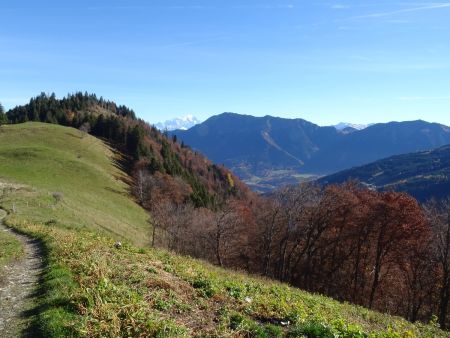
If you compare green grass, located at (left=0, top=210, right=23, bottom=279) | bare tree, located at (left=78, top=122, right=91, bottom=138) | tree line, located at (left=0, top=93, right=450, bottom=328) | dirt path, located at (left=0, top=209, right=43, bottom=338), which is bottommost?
tree line, located at (left=0, top=93, right=450, bottom=328)

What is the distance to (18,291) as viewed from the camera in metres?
13.7

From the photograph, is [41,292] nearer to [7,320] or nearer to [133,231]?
[7,320]

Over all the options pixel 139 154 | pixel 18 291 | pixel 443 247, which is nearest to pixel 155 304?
pixel 18 291

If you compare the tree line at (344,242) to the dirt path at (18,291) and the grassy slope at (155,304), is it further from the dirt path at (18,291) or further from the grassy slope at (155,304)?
the dirt path at (18,291)

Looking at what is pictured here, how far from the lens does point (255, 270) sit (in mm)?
63219

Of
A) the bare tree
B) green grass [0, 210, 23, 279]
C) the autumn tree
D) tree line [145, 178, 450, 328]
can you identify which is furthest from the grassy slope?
the bare tree

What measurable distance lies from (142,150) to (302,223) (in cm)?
9002

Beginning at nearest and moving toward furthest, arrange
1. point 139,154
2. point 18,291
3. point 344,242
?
1. point 18,291
2. point 344,242
3. point 139,154

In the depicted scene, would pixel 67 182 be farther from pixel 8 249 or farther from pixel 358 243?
pixel 8 249

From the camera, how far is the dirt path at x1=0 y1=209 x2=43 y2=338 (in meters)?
10.7

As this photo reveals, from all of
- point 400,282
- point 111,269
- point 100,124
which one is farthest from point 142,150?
point 111,269

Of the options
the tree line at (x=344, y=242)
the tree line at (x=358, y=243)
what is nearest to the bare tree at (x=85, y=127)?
the tree line at (x=344, y=242)

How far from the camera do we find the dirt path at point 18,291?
10.7 m

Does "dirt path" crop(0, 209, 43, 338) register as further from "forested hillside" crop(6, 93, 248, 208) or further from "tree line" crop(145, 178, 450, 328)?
"forested hillside" crop(6, 93, 248, 208)
